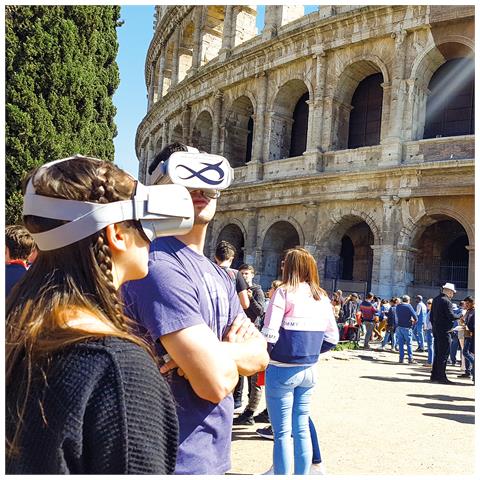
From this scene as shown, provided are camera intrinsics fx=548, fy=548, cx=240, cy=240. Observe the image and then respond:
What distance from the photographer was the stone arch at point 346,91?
1856 cm

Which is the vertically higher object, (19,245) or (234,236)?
(234,236)

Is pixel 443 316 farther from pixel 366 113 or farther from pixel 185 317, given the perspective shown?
pixel 366 113

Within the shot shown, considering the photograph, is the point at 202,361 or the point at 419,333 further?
the point at 419,333

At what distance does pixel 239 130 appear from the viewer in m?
23.0

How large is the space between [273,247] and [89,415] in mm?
19445

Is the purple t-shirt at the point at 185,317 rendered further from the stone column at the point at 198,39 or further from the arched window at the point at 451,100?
the stone column at the point at 198,39

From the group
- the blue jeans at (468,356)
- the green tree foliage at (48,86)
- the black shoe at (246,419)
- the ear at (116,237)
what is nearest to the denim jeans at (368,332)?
the blue jeans at (468,356)

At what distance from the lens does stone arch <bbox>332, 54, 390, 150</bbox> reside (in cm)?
1856

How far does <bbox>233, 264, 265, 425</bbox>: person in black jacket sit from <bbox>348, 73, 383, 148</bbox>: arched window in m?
13.1

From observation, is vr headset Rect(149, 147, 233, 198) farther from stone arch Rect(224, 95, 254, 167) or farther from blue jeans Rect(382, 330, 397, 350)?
stone arch Rect(224, 95, 254, 167)

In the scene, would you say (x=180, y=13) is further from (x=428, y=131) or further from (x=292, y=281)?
(x=292, y=281)

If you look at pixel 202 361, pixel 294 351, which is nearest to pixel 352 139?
pixel 294 351

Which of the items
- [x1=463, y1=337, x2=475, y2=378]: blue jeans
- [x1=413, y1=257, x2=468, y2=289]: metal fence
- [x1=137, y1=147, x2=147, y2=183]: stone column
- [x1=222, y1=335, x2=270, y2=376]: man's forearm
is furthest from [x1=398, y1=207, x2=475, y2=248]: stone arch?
[x1=137, y1=147, x2=147, y2=183]: stone column

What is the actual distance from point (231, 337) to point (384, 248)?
15194 mm
